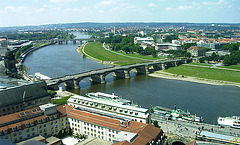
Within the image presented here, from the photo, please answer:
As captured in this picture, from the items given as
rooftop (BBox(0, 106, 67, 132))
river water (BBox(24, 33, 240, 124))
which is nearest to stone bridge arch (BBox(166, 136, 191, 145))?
river water (BBox(24, 33, 240, 124))

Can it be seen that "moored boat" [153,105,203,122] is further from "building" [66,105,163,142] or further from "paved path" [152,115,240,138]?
"building" [66,105,163,142]

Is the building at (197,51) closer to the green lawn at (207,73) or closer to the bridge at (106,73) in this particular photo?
the bridge at (106,73)

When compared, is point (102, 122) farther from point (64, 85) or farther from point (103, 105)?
point (64, 85)

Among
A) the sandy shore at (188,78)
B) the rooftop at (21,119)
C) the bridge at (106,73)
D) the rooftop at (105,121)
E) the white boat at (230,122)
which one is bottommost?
the sandy shore at (188,78)

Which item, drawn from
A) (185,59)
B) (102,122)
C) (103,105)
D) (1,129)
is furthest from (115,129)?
(185,59)

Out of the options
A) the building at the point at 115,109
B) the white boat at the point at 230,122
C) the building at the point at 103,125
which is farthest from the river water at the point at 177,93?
the building at the point at 103,125
